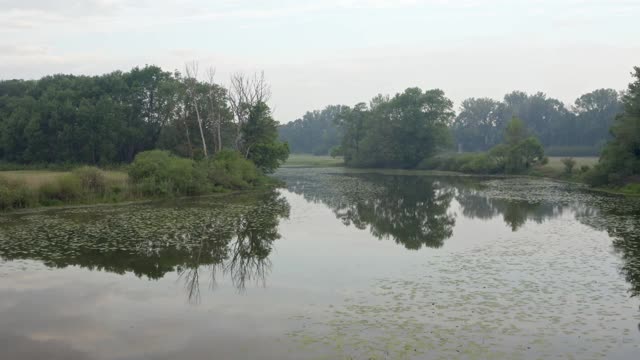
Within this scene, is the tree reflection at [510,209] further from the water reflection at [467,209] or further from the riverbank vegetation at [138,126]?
the riverbank vegetation at [138,126]

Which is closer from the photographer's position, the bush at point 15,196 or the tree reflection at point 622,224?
the tree reflection at point 622,224

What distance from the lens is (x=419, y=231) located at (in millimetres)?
30734

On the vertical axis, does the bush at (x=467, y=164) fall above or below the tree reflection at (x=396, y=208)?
above

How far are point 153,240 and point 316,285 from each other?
35.4 feet

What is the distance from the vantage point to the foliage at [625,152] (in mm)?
51406

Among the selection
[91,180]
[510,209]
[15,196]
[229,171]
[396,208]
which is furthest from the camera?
[229,171]

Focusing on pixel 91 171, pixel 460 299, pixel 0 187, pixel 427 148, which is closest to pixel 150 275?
pixel 460 299

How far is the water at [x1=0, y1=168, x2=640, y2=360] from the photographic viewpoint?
13203 millimetres

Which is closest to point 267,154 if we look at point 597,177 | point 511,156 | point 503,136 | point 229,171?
point 229,171

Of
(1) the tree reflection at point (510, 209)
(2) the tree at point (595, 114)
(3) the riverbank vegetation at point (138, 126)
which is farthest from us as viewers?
(2) the tree at point (595, 114)

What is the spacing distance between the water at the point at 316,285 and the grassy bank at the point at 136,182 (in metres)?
2.58

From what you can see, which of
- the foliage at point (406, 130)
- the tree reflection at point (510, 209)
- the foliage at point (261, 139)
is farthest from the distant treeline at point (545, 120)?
the tree reflection at point (510, 209)

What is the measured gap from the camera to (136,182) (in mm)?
43625

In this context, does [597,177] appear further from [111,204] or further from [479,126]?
[479,126]
